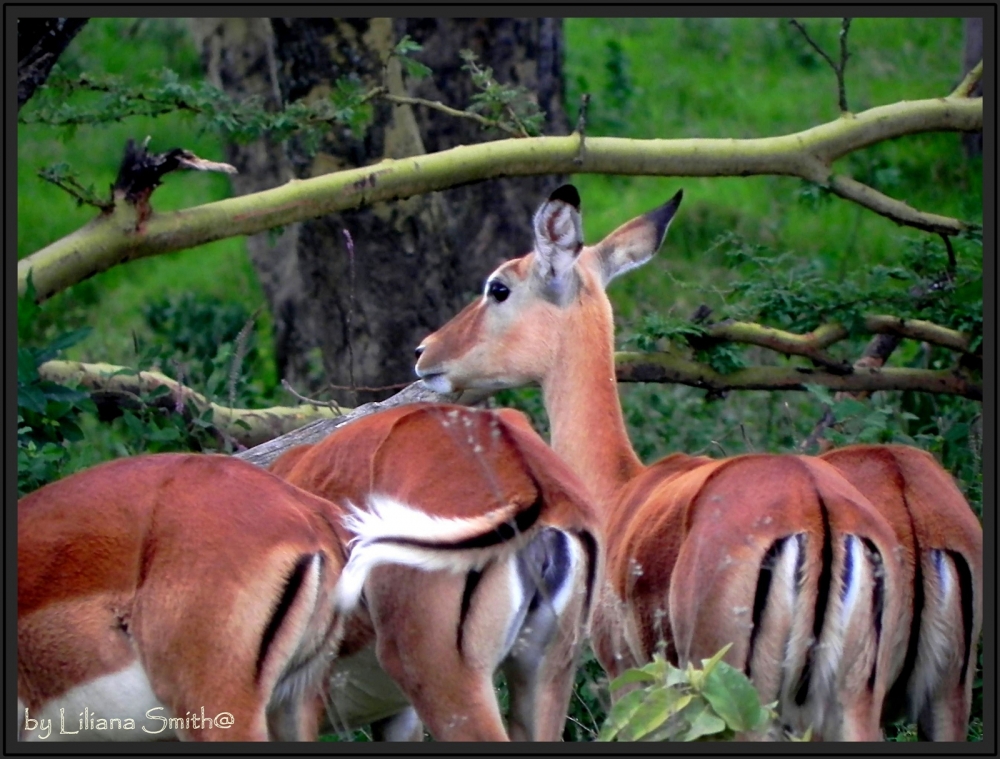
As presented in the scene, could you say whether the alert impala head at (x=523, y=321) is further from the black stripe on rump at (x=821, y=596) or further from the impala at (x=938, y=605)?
the black stripe on rump at (x=821, y=596)

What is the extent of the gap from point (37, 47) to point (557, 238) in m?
2.07

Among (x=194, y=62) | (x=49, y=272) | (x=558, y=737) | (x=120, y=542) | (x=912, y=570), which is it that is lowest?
(x=558, y=737)

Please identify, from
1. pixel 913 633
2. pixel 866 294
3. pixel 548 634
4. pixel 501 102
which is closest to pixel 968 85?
pixel 866 294

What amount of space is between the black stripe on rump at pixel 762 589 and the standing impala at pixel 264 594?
0.47m

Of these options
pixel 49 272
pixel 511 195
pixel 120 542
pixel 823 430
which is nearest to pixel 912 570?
pixel 823 430

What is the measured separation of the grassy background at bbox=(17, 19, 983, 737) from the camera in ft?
36.7

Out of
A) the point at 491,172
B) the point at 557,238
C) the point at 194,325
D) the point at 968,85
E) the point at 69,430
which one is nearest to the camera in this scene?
the point at 69,430

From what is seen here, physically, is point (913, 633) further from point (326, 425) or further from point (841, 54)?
point (841, 54)

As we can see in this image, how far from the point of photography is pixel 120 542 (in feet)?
12.2

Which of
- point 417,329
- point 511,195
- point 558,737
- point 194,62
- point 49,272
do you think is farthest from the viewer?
point 194,62

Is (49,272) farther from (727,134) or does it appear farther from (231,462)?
(727,134)

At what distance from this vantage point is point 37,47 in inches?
219

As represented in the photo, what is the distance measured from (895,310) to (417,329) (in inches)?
101

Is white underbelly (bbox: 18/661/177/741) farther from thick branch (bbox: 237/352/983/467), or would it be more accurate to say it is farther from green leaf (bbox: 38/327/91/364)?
thick branch (bbox: 237/352/983/467)
